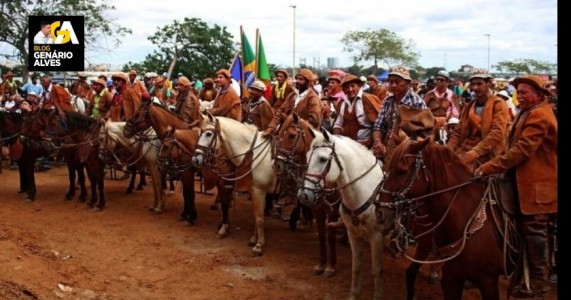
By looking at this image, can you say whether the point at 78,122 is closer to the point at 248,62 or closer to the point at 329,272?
the point at 248,62

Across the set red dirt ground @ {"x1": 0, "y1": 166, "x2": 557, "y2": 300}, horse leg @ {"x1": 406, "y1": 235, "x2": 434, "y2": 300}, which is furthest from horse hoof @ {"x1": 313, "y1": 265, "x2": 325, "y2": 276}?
horse leg @ {"x1": 406, "y1": 235, "x2": 434, "y2": 300}

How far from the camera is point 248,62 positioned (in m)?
14.2

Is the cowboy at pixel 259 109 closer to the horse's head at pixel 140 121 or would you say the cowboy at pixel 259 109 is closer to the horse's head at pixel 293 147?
the horse's head at pixel 140 121

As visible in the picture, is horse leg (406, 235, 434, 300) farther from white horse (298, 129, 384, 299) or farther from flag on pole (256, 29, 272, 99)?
flag on pole (256, 29, 272, 99)

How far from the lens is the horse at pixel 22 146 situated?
41.7 feet

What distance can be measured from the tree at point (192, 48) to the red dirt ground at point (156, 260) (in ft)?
52.7

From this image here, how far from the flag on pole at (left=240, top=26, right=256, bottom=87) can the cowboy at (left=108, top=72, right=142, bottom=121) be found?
9.02ft

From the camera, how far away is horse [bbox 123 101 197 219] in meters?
10.9

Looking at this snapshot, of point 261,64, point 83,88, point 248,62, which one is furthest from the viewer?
point 83,88

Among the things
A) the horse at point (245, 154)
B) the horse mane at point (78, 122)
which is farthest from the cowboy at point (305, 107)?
the horse mane at point (78, 122)

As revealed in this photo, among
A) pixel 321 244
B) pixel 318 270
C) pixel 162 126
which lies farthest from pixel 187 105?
pixel 318 270

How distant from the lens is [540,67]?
126ft

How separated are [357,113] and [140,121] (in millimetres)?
4796

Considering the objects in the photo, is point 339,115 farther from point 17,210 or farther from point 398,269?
point 17,210
